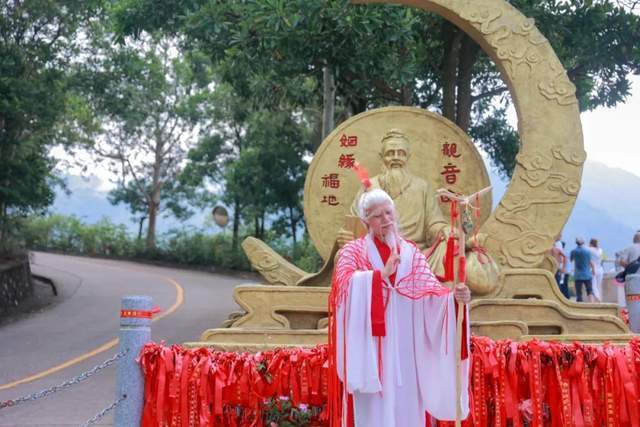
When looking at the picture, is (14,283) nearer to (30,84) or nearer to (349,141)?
(30,84)

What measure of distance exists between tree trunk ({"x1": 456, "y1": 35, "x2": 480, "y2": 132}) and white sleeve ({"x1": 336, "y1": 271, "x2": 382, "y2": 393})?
7554 mm

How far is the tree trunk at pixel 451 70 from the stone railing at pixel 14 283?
9.12 meters

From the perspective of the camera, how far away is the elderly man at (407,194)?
710cm

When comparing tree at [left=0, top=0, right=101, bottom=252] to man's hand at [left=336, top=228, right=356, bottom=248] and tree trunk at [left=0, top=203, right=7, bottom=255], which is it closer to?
tree trunk at [left=0, top=203, right=7, bottom=255]

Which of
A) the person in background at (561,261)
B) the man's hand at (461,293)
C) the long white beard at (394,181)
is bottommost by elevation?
the man's hand at (461,293)

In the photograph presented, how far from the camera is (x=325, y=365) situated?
16.6 ft

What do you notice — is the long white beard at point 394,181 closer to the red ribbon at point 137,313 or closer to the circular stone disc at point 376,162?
the circular stone disc at point 376,162

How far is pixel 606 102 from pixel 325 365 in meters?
8.74

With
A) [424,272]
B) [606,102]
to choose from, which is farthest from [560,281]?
[424,272]

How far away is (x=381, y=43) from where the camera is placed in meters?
10.4

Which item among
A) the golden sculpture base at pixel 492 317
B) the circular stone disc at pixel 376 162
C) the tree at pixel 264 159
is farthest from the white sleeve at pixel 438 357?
the tree at pixel 264 159

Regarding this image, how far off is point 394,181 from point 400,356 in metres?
3.19

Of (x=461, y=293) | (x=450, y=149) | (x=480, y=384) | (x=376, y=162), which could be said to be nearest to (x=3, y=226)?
(x=376, y=162)

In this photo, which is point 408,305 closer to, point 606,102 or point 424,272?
point 424,272
